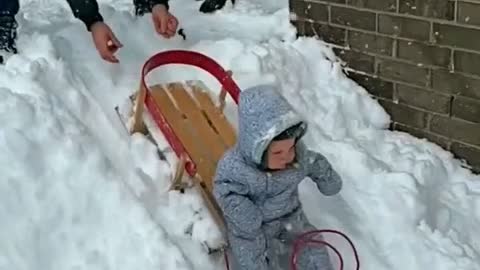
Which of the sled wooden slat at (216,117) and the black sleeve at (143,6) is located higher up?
the black sleeve at (143,6)

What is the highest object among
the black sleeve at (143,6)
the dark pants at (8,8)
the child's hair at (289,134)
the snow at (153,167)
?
the dark pants at (8,8)

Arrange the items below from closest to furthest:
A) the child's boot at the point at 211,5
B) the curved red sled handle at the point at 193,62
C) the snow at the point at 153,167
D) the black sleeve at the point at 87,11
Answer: the snow at the point at 153,167, the curved red sled handle at the point at 193,62, the black sleeve at the point at 87,11, the child's boot at the point at 211,5

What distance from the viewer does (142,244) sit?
2.59 meters

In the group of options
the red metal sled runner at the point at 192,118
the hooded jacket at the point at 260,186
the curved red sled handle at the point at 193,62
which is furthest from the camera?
the curved red sled handle at the point at 193,62

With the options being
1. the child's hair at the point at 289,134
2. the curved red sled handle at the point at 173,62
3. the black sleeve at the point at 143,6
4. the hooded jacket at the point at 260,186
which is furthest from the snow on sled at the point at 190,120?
the black sleeve at the point at 143,6

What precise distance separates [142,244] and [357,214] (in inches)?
36.4

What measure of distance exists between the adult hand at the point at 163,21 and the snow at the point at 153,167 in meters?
0.22

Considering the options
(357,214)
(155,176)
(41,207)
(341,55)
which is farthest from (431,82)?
(41,207)

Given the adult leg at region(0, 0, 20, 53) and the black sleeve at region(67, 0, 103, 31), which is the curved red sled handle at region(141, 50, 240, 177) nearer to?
the black sleeve at region(67, 0, 103, 31)

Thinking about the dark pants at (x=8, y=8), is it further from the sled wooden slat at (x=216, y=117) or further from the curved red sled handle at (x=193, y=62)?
the sled wooden slat at (x=216, y=117)

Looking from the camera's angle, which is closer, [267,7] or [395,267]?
[395,267]

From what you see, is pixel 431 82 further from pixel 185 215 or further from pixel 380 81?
pixel 185 215

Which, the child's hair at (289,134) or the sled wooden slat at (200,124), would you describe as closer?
the child's hair at (289,134)

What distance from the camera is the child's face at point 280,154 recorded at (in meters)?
2.52
